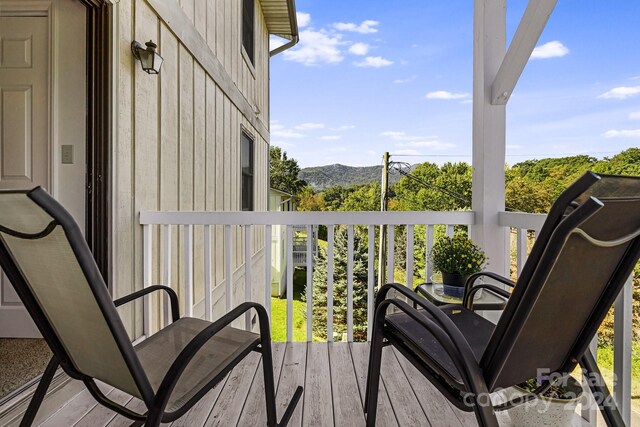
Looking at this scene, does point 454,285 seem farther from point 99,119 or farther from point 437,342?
point 99,119

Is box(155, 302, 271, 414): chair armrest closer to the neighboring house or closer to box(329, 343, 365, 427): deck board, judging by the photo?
box(329, 343, 365, 427): deck board

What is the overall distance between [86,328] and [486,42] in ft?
8.81

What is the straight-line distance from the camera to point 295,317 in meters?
14.7

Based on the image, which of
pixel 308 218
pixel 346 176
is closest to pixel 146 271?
pixel 308 218

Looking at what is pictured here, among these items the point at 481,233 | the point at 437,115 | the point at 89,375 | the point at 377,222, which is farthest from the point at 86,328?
the point at 437,115

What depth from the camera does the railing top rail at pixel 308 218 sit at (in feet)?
7.45

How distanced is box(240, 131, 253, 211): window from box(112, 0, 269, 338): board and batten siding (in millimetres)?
359

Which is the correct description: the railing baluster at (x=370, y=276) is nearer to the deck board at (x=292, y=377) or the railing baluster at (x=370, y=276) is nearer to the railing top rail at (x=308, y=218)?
the railing top rail at (x=308, y=218)

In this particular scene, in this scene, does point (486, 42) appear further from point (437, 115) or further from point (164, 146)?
point (437, 115)

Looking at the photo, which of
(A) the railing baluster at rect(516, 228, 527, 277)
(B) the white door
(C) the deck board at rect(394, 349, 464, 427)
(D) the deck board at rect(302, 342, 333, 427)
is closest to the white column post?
(A) the railing baluster at rect(516, 228, 527, 277)

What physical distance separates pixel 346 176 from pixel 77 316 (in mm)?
11858

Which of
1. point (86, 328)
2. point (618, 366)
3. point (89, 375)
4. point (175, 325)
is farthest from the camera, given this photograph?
point (175, 325)

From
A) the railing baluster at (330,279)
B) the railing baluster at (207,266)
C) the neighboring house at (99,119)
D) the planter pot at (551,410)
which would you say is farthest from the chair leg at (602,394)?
the neighboring house at (99,119)

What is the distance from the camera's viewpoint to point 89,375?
1149mm
